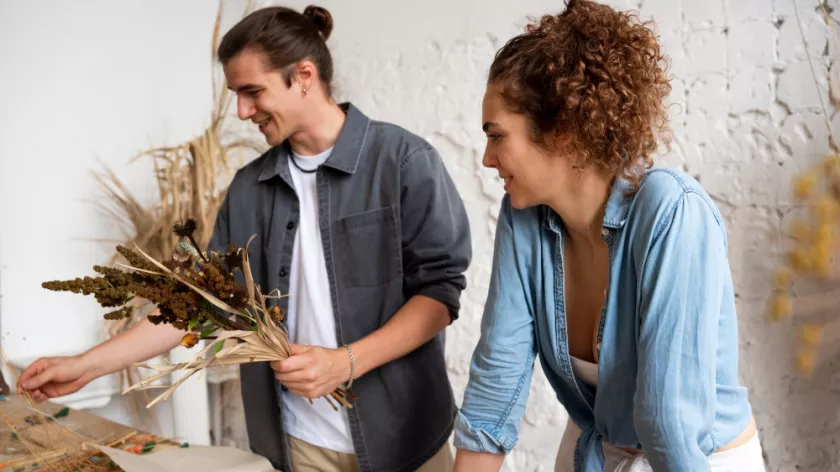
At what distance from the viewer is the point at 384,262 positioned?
1.98 metres

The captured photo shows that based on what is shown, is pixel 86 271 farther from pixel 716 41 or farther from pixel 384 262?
pixel 716 41

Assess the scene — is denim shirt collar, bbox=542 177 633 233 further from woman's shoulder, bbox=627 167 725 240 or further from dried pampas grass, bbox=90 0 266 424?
dried pampas grass, bbox=90 0 266 424

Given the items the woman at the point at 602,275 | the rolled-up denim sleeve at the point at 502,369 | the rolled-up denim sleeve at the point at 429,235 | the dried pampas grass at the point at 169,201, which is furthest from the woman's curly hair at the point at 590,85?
the dried pampas grass at the point at 169,201

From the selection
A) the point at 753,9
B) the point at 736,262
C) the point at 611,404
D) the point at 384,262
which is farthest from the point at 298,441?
the point at 753,9

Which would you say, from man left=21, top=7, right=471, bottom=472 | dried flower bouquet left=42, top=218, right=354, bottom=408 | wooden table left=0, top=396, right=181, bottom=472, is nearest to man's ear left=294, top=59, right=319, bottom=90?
→ man left=21, top=7, right=471, bottom=472

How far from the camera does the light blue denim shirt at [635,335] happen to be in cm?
123

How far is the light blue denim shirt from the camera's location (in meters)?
1.23

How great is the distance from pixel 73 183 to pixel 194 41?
2.92 feet

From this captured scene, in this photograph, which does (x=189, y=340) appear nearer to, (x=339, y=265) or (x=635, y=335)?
(x=339, y=265)

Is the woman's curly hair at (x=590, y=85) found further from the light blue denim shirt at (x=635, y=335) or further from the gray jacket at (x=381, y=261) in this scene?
the gray jacket at (x=381, y=261)

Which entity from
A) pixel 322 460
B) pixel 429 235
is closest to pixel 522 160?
pixel 429 235

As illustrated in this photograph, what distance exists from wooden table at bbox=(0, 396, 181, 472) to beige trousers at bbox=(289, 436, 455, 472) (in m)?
0.31

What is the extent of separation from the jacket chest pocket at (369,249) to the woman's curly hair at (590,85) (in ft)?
2.12

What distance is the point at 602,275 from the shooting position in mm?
1454
